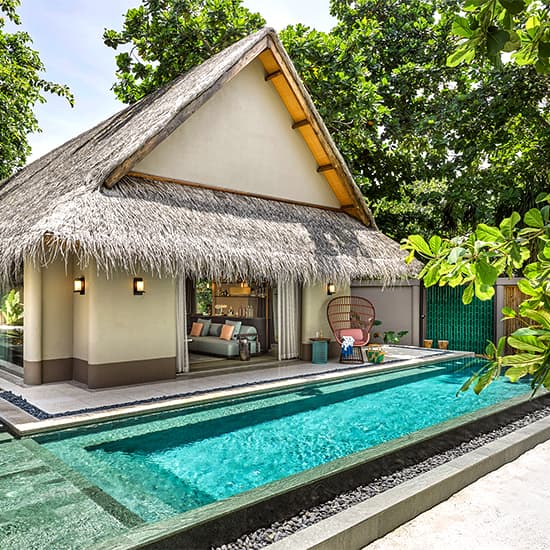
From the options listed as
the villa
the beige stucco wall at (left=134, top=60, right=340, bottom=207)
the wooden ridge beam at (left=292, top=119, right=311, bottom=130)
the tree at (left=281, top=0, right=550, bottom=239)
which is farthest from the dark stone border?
the tree at (left=281, top=0, right=550, bottom=239)

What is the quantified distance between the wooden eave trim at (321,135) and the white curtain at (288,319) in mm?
2809

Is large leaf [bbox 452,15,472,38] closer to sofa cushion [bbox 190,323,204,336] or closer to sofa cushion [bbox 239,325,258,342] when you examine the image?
sofa cushion [bbox 239,325,258,342]

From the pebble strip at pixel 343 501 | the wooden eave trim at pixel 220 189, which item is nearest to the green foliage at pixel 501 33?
the pebble strip at pixel 343 501

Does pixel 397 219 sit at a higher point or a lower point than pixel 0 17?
lower

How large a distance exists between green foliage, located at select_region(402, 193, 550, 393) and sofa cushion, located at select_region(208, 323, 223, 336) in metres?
12.1

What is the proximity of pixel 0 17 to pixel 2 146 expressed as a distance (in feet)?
13.9

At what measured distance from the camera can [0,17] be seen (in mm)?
16469

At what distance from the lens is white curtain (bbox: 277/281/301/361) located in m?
11.3

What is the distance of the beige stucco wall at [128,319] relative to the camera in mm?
8227

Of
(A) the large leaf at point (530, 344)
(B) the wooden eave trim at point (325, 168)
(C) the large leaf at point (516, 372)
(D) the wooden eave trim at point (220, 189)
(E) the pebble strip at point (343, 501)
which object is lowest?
(E) the pebble strip at point (343, 501)

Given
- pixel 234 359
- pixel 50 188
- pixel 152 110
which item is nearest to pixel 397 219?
pixel 234 359

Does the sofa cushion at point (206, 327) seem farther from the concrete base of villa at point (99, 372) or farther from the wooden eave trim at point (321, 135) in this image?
the wooden eave trim at point (321, 135)

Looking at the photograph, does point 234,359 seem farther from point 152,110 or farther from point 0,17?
point 0,17

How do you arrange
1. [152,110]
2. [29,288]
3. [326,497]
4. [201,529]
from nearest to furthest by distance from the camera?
1. [201,529]
2. [326,497]
3. [29,288]
4. [152,110]
